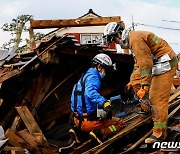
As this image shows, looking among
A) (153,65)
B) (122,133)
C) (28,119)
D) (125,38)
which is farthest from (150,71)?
(28,119)

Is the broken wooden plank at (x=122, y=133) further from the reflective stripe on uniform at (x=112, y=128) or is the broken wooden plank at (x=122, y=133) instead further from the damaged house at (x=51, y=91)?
the reflective stripe on uniform at (x=112, y=128)

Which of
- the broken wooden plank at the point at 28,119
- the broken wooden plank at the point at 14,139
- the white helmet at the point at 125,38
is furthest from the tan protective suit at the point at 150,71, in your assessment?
the broken wooden plank at the point at 14,139

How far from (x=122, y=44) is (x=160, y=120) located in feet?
4.52

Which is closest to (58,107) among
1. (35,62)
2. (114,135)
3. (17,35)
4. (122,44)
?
(35,62)

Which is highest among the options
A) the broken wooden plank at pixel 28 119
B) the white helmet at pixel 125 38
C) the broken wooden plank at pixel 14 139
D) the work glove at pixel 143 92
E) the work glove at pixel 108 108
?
the white helmet at pixel 125 38

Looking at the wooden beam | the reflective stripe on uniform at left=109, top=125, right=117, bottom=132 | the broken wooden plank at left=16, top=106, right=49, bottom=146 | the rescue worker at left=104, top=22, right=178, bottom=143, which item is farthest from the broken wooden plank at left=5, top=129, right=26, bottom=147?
the wooden beam

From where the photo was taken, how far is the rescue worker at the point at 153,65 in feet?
19.4

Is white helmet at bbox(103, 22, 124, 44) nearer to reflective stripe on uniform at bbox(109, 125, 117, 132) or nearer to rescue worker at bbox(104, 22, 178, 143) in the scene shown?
rescue worker at bbox(104, 22, 178, 143)

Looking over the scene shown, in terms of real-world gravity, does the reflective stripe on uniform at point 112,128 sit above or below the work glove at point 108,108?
below

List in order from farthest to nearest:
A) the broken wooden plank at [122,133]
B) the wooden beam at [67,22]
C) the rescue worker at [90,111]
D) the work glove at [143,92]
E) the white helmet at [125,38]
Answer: the wooden beam at [67,22], the rescue worker at [90,111], the broken wooden plank at [122,133], the white helmet at [125,38], the work glove at [143,92]

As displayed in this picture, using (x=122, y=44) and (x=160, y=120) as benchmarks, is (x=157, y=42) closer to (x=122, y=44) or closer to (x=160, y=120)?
(x=122, y=44)

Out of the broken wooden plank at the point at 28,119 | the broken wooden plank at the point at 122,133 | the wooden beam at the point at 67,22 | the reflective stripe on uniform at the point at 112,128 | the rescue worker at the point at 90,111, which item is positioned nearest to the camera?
the broken wooden plank at the point at 122,133

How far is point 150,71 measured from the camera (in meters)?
5.88

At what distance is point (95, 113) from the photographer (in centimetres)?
682
